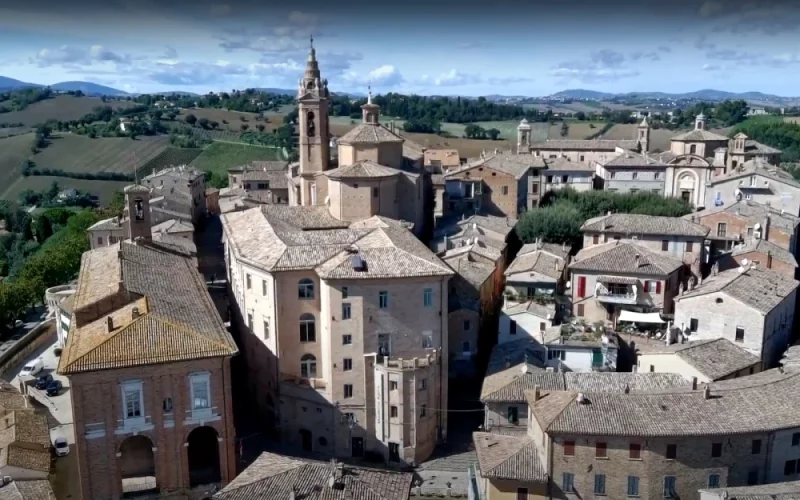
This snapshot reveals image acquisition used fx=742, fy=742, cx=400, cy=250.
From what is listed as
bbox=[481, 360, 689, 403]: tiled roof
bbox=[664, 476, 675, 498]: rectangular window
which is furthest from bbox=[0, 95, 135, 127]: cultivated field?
bbox=[664, 476, 675, 498]: rectangular window

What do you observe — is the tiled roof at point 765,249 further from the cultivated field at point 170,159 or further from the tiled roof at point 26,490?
the cultivated field at point 170,159

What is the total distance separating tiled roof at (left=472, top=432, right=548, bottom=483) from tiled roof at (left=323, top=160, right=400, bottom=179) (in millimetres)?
20070

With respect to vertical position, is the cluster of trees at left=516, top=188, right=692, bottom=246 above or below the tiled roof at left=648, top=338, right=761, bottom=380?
above

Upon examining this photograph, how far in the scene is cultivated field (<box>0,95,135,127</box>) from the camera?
171 metres

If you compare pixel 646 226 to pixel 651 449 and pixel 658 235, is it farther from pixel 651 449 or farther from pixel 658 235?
pixel 651 449

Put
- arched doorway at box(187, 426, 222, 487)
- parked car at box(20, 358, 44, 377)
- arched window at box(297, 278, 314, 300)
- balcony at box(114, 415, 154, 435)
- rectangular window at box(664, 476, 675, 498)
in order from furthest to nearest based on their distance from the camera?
parked car at box(20, 358, 44, 377) < arched window at box(297, 278, 314, 300) < arched doorway at box(187, 426, 222, 487) < rectangular window at box(664, 476, 675, 498) < balcony at box(114, 415, 154, 435)

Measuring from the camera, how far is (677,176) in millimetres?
70250

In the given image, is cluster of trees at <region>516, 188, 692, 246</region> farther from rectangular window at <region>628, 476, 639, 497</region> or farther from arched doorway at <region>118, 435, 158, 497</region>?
arched doorway at <region>118, 435, 158, 497</region>

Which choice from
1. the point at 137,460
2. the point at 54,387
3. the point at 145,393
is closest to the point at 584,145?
the point at 54,387

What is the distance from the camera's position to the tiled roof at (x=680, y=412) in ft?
94.2

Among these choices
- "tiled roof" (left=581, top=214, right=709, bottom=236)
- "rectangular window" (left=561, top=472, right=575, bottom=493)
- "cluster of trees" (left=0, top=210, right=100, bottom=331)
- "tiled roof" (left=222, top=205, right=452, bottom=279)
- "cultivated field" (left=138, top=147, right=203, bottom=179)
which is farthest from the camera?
"cultivated field" (left=138, top=147, right=203, bottom=179)

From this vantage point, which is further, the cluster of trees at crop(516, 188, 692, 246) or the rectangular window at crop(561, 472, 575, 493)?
the cluster of trees at crop(516, 188, 692, 246)

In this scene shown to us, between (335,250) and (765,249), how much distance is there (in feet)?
91.4

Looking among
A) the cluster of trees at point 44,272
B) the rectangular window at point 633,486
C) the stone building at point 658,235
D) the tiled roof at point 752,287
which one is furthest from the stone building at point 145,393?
the stone building at point 658,235
